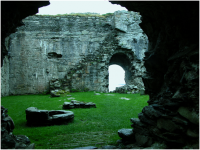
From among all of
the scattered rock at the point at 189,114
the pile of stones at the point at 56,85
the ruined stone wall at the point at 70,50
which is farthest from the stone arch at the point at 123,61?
the scattered rock at the point at 189,114

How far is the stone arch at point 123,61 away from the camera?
15.3 m

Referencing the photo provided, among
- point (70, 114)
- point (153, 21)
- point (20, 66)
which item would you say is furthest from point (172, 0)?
point (20, 66)

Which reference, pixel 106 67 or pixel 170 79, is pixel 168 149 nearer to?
pixel 170 79

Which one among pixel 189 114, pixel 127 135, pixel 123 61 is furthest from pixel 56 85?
pixel 189 114

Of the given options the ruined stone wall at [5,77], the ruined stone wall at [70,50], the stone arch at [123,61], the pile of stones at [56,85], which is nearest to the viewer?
the ruined stone wall at [5,77]

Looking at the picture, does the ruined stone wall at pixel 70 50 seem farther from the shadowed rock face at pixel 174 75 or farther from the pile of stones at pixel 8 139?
the pile of stones at pixel 8 139

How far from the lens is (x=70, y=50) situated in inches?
561

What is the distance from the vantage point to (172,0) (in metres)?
2.83

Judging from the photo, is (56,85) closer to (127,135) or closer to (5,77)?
(5,77)

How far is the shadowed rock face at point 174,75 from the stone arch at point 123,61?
1102cm

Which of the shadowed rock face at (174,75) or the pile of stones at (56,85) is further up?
the shadowed rock face at (174,75)

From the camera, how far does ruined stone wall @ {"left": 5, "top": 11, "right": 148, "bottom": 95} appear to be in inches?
546

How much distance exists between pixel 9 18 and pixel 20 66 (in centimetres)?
1170

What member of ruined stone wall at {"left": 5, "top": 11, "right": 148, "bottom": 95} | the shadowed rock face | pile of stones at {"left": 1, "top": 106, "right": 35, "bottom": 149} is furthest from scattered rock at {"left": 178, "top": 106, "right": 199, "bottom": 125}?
ruined stone wall at {"left": 5, "top": 11, "right": 148, "bottom": 95}
